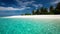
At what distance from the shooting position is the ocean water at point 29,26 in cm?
356

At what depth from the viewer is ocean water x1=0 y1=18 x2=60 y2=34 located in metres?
3.56

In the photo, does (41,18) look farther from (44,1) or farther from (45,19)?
(44,1)

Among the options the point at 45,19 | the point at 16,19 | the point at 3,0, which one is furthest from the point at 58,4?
the point at 3,0

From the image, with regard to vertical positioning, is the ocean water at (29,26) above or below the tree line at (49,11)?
below

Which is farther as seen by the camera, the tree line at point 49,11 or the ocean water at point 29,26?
the tree line at point 49,11

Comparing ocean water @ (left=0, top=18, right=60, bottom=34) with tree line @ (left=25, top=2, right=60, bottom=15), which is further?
tree line @ (left=25, top=2, right=60, bottom=15)

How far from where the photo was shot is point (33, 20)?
3.80 metres

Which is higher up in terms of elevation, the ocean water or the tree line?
the tree line

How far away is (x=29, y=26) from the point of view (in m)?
3.69

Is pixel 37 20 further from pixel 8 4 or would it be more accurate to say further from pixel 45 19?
pixel 8 4

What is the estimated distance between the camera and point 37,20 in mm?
3783

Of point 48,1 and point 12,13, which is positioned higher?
point 48,1

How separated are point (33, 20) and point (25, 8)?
353 mm

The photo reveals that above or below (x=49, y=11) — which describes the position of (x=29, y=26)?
below
